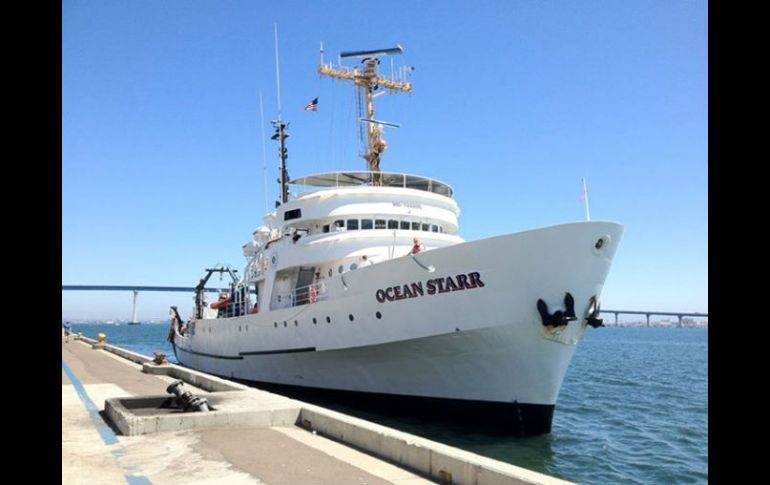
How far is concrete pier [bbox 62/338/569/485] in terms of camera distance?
6.06 meters

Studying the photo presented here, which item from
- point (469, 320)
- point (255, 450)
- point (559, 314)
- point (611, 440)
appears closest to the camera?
point (255, 450)

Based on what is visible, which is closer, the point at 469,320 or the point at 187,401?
the point at 187,401

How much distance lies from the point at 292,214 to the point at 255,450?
12.0 m

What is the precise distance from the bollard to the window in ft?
30.2

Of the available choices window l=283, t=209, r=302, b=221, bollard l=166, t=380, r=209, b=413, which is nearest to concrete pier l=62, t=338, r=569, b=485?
bollard l=166, t=380, r=209, b=413

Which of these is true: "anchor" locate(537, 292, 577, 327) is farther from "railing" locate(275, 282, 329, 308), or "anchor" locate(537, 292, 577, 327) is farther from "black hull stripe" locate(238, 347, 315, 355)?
"black hull stripe" locate(238, 347, 315, 355)

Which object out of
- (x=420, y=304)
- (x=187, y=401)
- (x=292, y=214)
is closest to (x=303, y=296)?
(x=292, y=214)

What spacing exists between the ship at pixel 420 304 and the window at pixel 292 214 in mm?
69

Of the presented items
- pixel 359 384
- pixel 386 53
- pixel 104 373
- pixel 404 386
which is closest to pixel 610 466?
pixel 404 386

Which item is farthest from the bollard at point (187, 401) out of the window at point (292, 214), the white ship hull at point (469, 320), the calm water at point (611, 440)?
the window at point (292, 214)

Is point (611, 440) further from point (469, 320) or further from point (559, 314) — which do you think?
point (469, 320)

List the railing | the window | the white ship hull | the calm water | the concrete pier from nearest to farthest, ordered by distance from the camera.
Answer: the concrete pier → the calm water → the white ship hull → the railing → the window

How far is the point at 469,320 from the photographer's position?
12.6 m

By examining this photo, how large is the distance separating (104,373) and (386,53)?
15764mm
